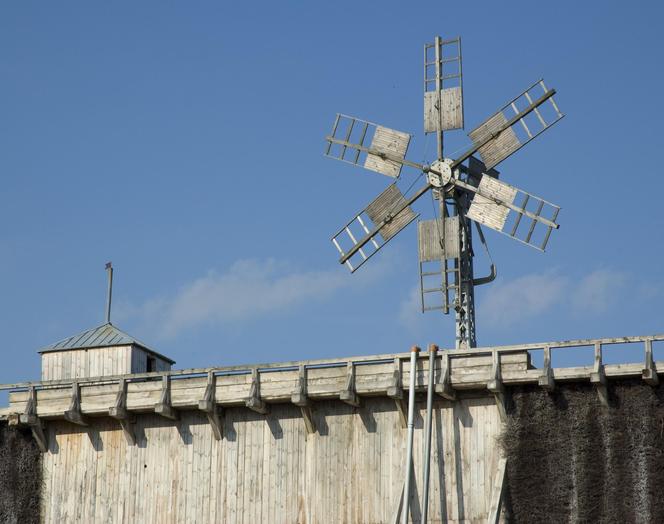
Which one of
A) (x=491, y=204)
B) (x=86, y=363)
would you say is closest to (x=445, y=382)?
(x=491, y=204)

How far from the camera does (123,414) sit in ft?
113

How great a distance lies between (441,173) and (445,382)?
674cm

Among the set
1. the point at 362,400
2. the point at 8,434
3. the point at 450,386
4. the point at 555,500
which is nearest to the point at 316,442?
the point at 362,400

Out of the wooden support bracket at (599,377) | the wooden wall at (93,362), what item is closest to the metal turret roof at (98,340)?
the wooden wall at (93,362)

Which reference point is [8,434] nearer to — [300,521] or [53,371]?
[53,371]

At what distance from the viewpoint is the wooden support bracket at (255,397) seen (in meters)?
33.1

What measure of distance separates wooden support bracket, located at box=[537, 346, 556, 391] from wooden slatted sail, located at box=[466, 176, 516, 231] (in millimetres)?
5266

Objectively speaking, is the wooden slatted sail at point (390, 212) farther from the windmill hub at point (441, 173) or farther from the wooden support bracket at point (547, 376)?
the wooden support bracket at point (547, 376)

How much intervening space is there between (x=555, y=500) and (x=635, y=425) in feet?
7.58

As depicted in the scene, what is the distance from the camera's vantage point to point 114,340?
37.7m

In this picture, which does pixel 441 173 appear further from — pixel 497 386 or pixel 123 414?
pixel 123 414

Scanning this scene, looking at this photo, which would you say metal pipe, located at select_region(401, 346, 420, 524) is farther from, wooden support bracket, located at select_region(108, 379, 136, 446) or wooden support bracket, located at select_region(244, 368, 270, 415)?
wooden support bracket, located at select_region(108, 379, 136, 446)

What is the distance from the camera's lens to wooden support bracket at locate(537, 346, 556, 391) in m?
30.7

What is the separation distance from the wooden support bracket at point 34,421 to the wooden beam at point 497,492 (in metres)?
11.5
